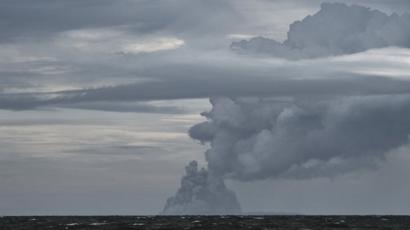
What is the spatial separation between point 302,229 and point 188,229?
672 inches

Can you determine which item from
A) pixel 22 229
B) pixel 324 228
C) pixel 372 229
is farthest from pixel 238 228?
pixel 22 229

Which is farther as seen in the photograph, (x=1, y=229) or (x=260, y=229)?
(x=1, y=229)

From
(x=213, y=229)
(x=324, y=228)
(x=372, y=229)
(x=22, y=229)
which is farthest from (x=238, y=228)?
(x=22, y=229)

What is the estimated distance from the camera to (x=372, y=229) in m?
128

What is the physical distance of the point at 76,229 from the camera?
122 m

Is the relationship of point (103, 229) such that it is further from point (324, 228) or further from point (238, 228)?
point (324, 228)

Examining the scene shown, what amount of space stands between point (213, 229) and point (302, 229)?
13356mm

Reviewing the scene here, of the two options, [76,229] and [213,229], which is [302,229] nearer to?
[213,229]

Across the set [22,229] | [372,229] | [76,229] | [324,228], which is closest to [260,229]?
[324,228]

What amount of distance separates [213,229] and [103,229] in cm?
1672

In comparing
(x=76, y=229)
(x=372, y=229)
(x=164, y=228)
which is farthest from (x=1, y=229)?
(x=372, y=229)

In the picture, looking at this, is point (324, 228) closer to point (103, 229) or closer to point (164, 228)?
point (164, 228)

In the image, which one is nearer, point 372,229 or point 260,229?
point 260,229

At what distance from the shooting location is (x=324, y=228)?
126 meters
